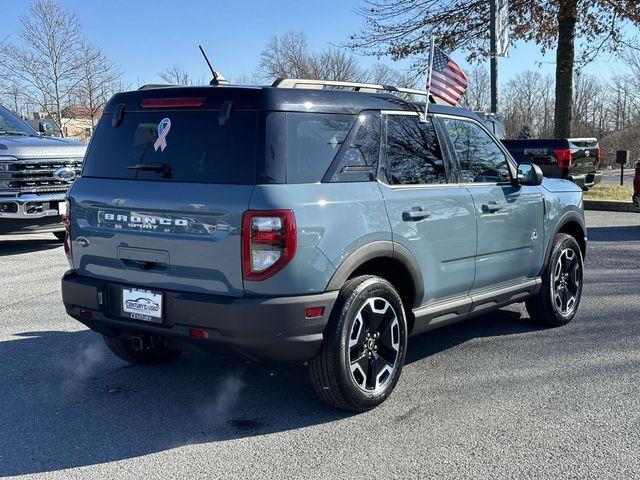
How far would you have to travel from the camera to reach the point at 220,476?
3.28m

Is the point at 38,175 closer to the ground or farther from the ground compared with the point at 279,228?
farther from the ground

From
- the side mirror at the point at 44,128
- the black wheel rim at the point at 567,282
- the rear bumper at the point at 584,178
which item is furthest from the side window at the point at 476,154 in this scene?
the rear bumper at the point at 584,178

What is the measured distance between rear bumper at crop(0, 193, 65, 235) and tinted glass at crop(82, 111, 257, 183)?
18.5 ft

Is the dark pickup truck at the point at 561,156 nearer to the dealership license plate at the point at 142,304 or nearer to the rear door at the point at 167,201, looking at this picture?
the rear door at the point at 167,201

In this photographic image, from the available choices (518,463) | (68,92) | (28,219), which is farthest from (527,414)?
(68,92)

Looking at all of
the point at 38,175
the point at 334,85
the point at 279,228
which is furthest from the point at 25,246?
the point at 279,228

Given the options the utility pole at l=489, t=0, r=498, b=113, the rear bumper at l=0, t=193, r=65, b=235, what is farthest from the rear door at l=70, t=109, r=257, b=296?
the utility pole at l=489, t=0, r=498, b=113

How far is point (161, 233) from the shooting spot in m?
3.79

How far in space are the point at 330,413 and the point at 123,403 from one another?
1.28 m

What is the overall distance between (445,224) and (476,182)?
2.10 feet

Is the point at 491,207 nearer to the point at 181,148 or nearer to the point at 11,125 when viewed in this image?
A: the point at 181,148

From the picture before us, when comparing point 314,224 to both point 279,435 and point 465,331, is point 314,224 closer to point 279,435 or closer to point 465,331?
point 279,435

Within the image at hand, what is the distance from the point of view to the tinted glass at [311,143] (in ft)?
12.2

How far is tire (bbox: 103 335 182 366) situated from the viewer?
4.77 m
